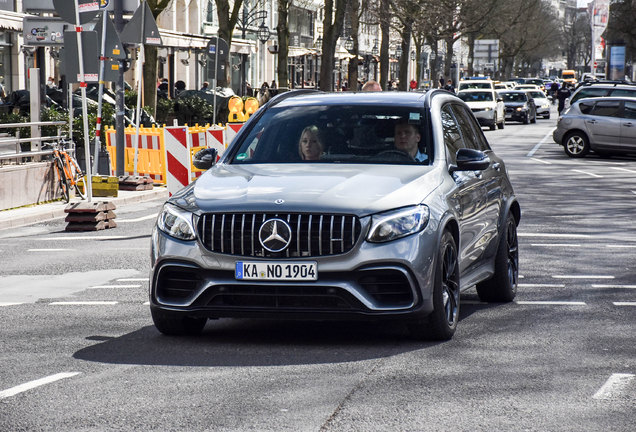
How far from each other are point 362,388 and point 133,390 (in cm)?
111

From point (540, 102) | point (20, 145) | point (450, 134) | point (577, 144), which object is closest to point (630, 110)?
point (577, 144)

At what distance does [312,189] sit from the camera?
21.5 feet

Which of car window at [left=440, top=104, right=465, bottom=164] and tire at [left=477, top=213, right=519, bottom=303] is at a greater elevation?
car window at [left=440, top=104, right=465, bottom=164]

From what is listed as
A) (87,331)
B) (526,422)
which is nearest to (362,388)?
(526,422)

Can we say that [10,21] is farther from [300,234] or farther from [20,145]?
[300,234]

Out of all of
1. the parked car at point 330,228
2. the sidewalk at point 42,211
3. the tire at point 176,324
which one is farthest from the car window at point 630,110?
the tire at point 176,324

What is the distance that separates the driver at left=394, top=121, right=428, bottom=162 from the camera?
291 inches

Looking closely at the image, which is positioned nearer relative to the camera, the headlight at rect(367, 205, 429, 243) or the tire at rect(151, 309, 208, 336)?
the headlight at rect(367, 205, 429, 243)

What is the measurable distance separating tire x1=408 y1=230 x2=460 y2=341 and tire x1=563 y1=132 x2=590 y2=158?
23.7 metres

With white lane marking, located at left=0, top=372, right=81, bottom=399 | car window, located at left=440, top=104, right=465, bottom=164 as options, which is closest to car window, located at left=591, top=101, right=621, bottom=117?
car window, located at left=440, top=104, right=465, bottom=164

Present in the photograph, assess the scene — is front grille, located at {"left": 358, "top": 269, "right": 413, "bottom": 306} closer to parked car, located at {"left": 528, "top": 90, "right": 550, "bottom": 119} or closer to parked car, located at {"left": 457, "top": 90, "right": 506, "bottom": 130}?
parked car, located at {"left": 457, "top": 90, "right": 506, "bottom": 130}

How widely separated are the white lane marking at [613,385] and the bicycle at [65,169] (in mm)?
12468

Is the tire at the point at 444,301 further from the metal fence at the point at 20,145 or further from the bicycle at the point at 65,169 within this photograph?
the bicycle at the point at 65,169

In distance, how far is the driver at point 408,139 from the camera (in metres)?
7.38
